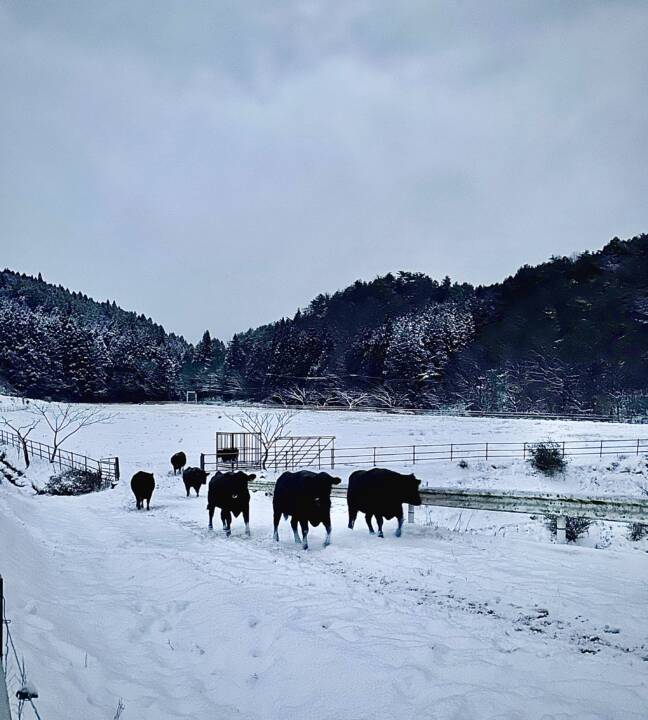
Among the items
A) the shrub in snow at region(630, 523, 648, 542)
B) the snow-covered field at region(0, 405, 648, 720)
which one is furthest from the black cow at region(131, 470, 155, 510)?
the shrub in snow at region(630, 523, 648, 542)

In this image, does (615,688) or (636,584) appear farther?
(636,584)

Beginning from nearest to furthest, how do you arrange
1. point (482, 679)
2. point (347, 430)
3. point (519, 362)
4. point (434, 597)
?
point (482, 679) < point (434, 597) < point (347, 430) < point (519, 362)

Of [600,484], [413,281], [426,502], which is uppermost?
[413,281]

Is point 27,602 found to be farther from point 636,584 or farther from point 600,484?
point 600,484

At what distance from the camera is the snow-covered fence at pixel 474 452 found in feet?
88.8

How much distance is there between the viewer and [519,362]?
6444cm

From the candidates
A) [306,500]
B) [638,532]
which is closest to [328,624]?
[306,500]

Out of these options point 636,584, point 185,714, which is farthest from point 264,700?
point 636,584

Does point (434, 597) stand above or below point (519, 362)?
below

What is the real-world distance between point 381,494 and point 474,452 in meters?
21.5

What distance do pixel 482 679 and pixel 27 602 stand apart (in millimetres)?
4950

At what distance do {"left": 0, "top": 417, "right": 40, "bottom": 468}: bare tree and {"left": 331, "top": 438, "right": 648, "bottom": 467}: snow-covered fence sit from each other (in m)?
17.0

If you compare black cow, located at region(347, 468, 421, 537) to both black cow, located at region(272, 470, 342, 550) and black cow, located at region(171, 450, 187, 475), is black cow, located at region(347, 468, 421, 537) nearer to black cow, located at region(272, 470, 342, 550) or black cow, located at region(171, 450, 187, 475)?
black cow, located at region(272, 470, 342, 550)

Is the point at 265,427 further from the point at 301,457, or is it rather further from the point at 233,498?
the point at 233,498
